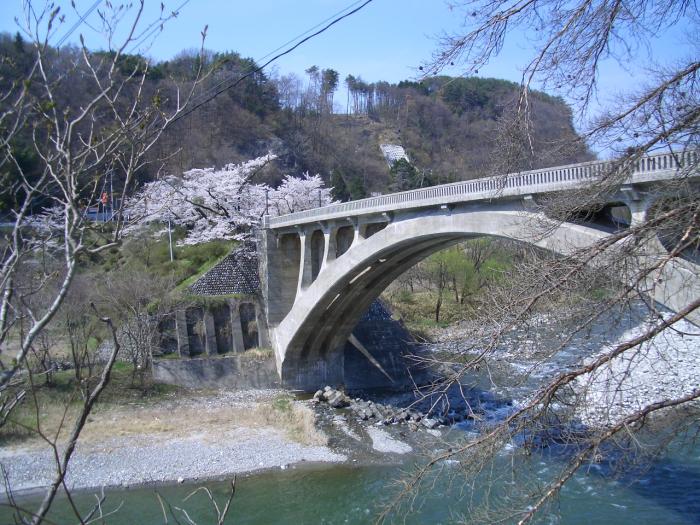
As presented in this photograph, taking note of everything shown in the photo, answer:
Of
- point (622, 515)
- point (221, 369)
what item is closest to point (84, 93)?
point (221, 369)

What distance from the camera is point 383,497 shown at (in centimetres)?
1194

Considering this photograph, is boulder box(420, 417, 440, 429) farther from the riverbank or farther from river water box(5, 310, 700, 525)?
the riverbank

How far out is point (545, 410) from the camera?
4.09 m

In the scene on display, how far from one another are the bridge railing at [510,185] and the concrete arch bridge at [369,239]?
0.02 metres

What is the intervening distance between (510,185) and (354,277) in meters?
8.53

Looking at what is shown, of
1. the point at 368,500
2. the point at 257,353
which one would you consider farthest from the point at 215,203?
the point at 368,500

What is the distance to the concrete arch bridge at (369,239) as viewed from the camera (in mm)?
7355

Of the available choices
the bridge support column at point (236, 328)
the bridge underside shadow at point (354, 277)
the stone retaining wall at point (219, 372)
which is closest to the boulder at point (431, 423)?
the bridge underside shadow at point (354, 277)

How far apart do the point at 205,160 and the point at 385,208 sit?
25.2 metres

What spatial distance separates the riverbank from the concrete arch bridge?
3209 mm

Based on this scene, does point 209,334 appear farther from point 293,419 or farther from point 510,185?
point 510,185

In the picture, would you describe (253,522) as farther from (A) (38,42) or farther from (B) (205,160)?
(B) (205,160)

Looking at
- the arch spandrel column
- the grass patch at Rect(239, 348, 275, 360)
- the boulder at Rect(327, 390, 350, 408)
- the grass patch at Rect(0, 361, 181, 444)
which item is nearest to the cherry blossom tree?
the grass patch at Rect(239, 348, 275, 360)

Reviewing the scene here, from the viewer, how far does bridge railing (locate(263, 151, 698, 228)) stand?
5.39 metres
